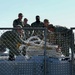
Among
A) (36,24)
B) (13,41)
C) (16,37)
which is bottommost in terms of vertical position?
(13,41)

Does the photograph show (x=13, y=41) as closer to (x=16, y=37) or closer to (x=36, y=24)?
(x=16, y=37)

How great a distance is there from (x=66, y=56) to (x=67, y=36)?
1.89 ft

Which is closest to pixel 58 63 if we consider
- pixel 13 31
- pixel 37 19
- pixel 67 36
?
pixel 67 36

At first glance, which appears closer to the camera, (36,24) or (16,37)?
(16,37)

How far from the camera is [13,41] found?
8.68m

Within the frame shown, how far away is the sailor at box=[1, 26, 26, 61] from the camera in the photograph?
8.51m

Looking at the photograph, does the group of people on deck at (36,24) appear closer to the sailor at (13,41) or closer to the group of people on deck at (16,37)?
the group of people on deck at (16,37)

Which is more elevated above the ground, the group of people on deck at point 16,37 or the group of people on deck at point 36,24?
the group of people on deck at point 36,24

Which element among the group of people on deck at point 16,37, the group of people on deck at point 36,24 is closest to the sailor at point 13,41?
the group of people on deck at point 16,37

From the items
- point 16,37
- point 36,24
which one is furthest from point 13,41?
point 36,24

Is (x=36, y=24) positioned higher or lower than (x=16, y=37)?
higher

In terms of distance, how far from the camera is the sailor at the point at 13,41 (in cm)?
851

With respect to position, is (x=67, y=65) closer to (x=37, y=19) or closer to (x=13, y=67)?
(x=13, y=67)

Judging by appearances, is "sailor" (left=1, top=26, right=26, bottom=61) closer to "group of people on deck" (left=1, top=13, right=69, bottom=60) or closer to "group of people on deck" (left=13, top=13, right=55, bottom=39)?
"group of people on deck" (left=1, top=13, right=69, bottom=60)
